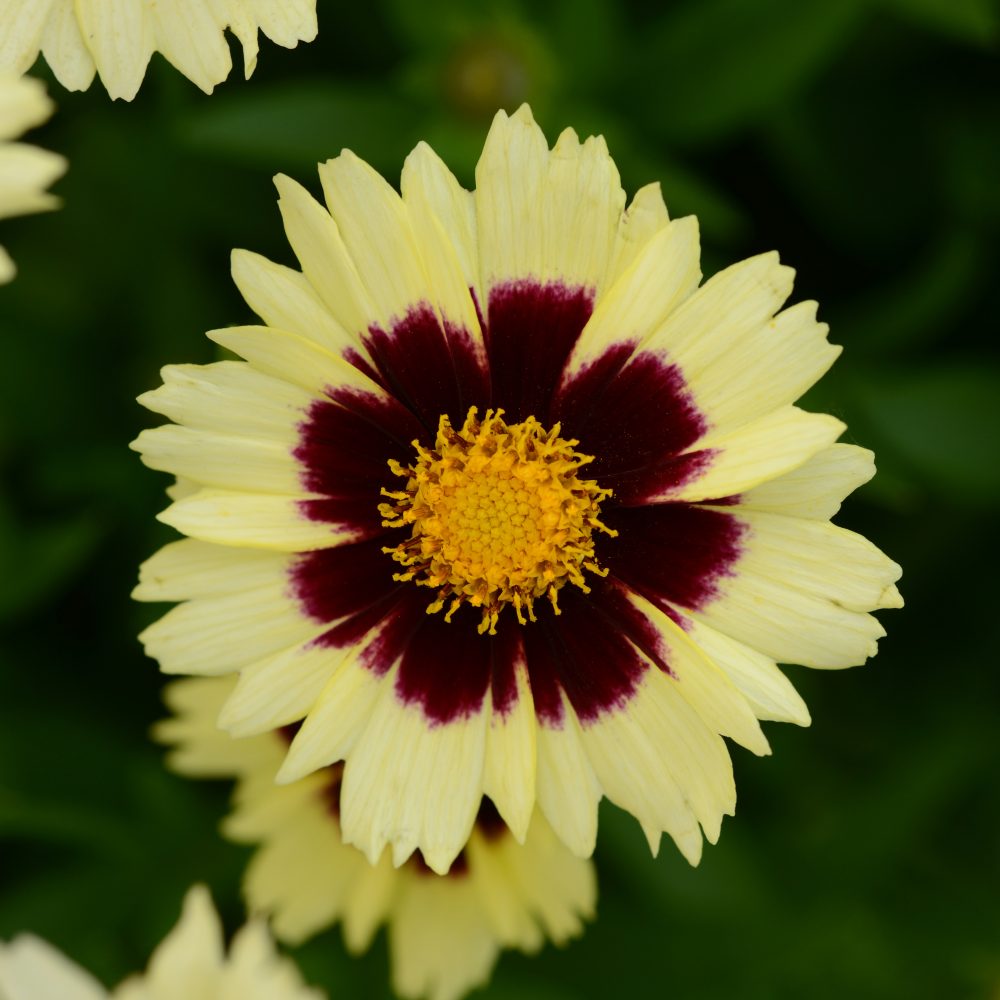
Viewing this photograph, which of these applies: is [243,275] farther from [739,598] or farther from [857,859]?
[857,859]

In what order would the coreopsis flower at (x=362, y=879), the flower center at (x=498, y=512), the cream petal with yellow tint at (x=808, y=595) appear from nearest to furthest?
the cream petal with yellow tint at (x=808, y=595) < the flower center at (x=498, y=512) < the coreopsis flower at (x=362, y=879)

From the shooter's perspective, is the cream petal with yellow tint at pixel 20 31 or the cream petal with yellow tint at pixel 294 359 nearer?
the cream petal with yellow tint at pixel 294 359

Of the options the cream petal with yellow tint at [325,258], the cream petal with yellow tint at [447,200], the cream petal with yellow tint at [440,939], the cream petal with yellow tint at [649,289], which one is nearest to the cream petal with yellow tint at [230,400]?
the cream petal with yellow tint at [325,258]

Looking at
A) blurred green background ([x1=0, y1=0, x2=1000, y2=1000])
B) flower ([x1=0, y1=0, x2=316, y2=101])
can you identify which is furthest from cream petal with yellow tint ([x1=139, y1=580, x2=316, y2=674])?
blurred green background ([x1=0, y1=0, x2=1000, y2=1000])

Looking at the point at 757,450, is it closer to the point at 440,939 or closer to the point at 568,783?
the point at 568,783

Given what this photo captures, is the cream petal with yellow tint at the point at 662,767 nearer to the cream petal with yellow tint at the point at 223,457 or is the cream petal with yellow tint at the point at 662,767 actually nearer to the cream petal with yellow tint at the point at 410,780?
the cream petal with yellow tint at the point at 410,780

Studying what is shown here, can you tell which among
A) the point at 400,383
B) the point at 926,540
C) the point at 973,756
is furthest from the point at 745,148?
the point at 400,383

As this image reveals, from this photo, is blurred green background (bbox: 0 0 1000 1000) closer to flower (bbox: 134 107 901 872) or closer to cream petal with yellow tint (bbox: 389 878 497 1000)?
cream petal with yellow tint (bbox: 389 878 497 1000)
